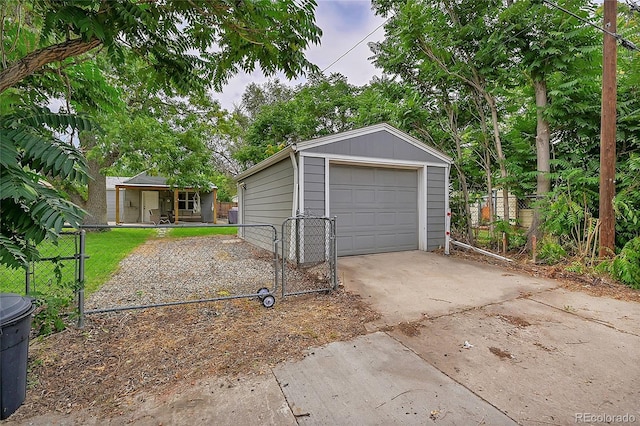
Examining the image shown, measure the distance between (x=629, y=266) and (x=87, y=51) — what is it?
7088mm

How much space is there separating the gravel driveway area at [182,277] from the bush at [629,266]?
5.11 m

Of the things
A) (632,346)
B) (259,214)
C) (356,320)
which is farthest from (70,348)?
(259,214)

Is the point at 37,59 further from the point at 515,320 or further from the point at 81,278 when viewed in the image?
the point at 515,320

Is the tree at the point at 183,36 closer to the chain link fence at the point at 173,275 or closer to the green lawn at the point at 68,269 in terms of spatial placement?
the chain link fence at the point at 173,275

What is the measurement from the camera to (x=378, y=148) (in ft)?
21.3

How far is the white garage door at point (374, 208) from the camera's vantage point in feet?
20.7

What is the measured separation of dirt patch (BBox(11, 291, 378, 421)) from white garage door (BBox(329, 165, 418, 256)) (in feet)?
9.13

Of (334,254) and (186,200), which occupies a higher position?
(186,200)

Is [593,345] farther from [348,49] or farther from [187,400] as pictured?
[348,49]

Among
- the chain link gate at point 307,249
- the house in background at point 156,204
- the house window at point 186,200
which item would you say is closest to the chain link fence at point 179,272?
the chain link gate at point 307,249

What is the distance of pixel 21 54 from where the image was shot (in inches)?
110

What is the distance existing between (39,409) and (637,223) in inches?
301

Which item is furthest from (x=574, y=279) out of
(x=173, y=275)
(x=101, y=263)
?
(x=101, y=263)

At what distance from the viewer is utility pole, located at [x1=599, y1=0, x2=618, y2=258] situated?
4.77m
